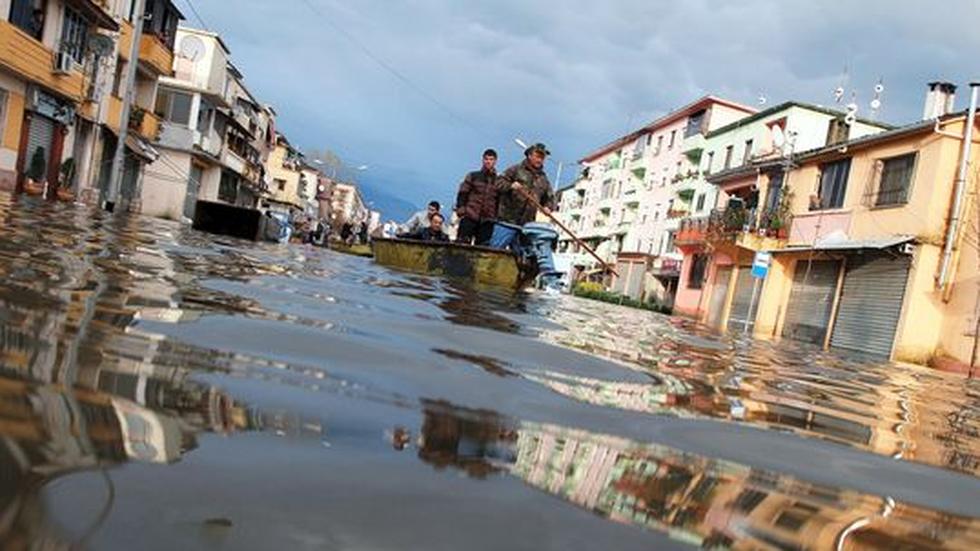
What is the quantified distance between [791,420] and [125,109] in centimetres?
2451

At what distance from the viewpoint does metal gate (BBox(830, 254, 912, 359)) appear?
22547 millimetres

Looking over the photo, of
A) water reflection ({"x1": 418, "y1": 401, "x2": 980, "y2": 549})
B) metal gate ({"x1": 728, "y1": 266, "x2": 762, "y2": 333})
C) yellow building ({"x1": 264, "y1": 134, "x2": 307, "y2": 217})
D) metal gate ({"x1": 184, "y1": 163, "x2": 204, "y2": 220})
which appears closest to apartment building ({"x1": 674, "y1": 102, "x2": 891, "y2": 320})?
metal gate ({"x1": 728, "y1": 266, "x2": 762, "y2": 333})

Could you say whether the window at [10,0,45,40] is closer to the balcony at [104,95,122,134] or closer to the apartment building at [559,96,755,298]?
the balcony at [104,95,122,134]

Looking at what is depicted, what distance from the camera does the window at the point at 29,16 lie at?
822 inches

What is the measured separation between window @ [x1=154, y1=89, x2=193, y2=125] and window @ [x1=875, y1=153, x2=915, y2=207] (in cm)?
3333

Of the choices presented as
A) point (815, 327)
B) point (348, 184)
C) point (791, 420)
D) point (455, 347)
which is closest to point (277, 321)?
point (455, 347)

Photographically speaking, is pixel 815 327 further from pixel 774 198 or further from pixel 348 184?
pixel 348 184

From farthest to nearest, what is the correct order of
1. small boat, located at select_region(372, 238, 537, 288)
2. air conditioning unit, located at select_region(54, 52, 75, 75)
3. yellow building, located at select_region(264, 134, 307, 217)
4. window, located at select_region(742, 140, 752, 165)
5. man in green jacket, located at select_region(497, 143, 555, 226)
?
1. yellow building, located at select_region(264, 134, 307, 217)
2. window, located at select_region(742, 140, 752, 165)
3. air conditioning unit, located at select_region(54, 52, 75, 75)
4. man in green jacket, located at select_region(497, 143, 555, 226)
5. small boat, located at select_region(372, 238, 537, 288)

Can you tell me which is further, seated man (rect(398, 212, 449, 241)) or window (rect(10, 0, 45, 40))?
window (rect(10, 0, 45, 40))

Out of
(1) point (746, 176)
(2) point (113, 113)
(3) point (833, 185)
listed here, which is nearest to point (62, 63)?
(2) point (113, 113)

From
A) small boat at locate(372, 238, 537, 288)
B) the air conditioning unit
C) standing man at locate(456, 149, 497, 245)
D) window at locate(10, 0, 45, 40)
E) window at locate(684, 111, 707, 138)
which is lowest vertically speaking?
small boat at locate(372, 238, 537, 288)

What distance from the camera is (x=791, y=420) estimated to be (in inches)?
121

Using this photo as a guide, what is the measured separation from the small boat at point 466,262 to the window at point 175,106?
34936 millimetres

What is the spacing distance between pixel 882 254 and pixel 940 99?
23.7 ft
